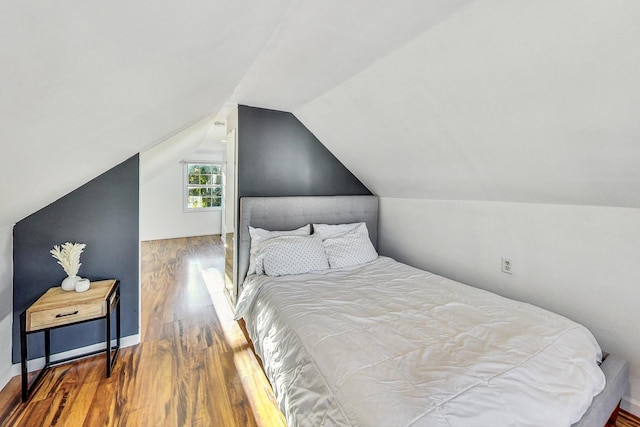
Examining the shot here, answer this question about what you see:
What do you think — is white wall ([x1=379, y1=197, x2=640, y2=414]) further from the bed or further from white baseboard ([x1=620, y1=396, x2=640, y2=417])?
the bed

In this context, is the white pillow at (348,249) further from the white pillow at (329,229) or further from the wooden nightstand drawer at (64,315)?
the wooden nightstand drawer at (64,315)

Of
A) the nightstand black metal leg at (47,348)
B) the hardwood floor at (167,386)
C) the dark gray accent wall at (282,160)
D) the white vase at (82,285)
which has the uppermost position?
the dark gray accent wall at (282,160)

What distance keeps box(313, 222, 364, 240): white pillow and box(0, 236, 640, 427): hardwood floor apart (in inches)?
46.0

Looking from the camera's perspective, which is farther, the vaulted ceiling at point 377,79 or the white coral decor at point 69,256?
the white coral decor at point 69,256

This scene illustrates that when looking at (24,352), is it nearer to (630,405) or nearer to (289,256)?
(289,256)

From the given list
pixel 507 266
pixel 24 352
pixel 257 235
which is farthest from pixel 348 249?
pixel 24 352

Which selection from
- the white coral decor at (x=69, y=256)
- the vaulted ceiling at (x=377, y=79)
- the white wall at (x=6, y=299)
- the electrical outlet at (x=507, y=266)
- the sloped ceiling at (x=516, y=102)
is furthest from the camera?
the electrical outlet at (x=507, y=266)

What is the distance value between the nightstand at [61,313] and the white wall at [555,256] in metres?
2.73

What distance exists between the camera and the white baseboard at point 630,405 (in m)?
1.62

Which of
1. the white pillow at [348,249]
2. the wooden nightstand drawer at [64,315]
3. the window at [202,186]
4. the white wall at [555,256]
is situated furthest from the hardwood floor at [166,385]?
the window at [202,186]

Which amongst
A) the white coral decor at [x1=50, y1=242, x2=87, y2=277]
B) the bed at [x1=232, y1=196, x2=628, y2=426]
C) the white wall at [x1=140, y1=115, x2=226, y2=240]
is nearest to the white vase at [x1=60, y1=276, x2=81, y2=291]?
the white coral decor at [x1=50, y1=242, x2=87, y2=277]

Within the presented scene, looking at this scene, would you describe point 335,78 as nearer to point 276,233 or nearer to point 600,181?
point 276,233

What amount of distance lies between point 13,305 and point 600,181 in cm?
376

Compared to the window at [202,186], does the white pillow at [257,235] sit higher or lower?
lower
